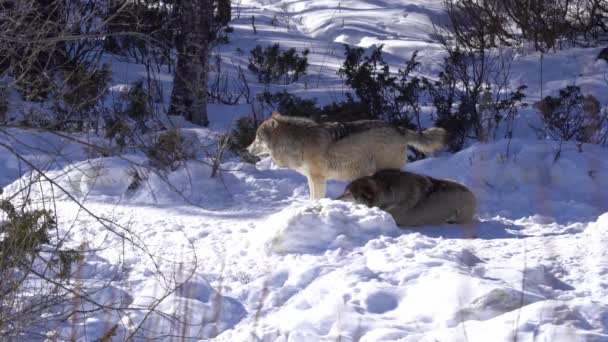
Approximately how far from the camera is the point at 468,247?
6227mm

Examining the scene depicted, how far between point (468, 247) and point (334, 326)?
6.08ft

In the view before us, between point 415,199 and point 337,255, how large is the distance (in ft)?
5.35

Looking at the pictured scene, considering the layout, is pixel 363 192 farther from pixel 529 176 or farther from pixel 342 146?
pixel 529 176

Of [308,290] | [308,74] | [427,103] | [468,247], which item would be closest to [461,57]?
[427,103]

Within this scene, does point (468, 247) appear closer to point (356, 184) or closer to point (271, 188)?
point (356, 184)

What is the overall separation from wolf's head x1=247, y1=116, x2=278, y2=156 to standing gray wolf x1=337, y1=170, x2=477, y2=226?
1.23 m

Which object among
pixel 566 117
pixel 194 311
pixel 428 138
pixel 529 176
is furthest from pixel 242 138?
pixel 194 311

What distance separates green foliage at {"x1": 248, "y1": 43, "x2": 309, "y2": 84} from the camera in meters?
14.5

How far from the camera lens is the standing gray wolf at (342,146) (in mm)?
8141

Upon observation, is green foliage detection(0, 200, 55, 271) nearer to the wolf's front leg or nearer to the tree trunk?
the wolf's front leg

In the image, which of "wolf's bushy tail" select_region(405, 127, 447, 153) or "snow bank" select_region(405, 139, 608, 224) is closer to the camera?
"snow bank" select_region(405, 139, 608, 224)

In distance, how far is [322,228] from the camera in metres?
6.53

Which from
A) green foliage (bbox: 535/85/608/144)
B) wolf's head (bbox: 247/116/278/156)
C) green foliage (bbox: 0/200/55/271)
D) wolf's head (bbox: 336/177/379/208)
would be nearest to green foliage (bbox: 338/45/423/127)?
green foliage (bbox: 535/85/608/144)

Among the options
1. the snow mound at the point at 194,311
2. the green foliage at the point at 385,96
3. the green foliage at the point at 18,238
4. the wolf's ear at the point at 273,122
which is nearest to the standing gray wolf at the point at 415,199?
the wolf's ear at the point at 273,122
